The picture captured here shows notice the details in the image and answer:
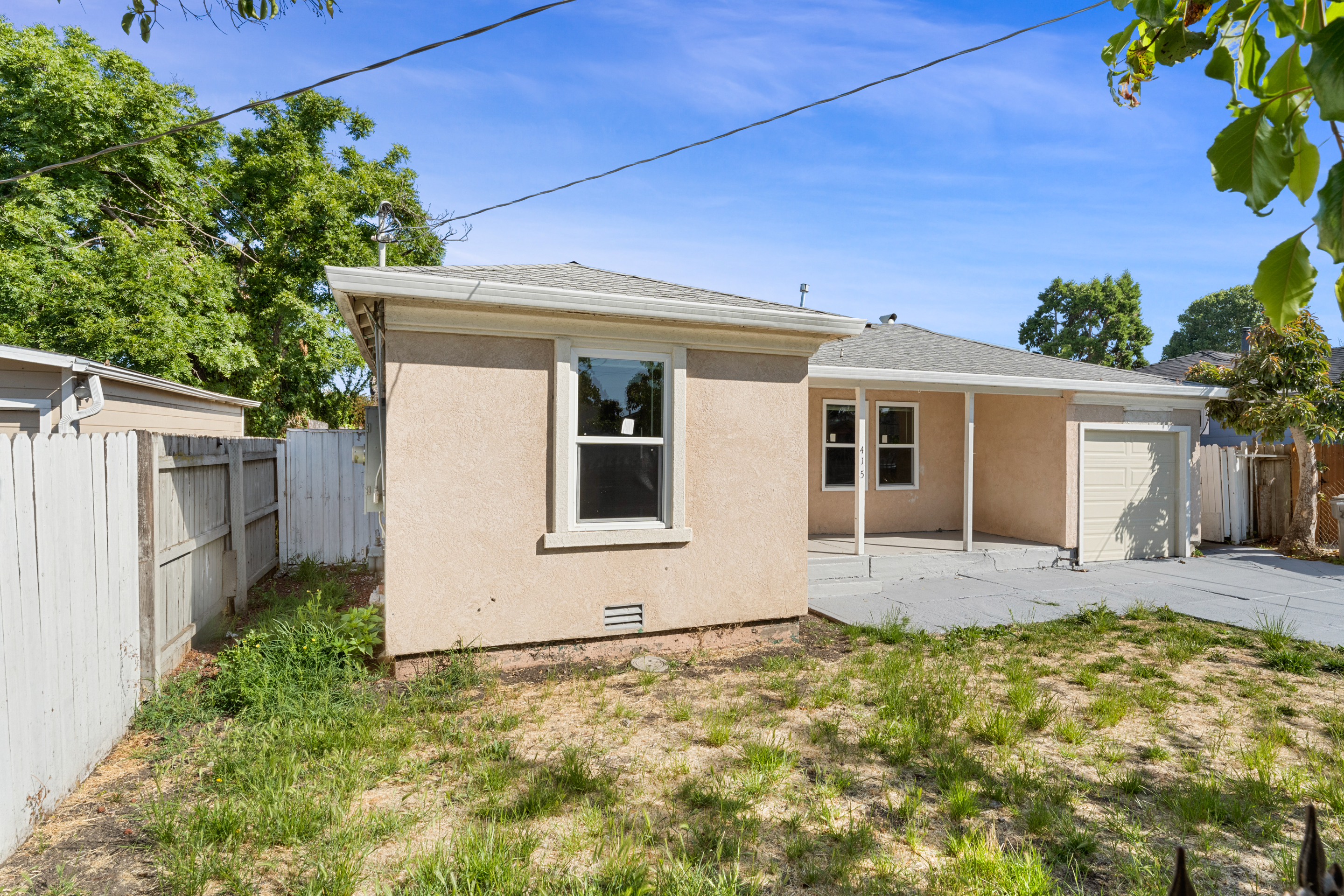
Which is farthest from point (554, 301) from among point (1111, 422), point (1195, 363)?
point (1195, 363)

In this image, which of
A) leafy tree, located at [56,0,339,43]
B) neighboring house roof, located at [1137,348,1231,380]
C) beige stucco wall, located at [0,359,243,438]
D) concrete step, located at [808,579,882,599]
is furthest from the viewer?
neighboring house roof, located at [1137,348,1231,380]

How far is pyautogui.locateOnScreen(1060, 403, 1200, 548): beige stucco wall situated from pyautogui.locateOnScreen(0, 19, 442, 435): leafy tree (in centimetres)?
1247

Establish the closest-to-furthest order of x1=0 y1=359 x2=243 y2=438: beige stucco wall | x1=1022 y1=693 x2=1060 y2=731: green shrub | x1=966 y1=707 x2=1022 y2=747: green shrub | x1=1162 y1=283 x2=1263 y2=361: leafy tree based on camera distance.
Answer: x1=966 y1=707 x2=1022 y2=747: green shrub, x1=1022 y1=693 x2=1060 y2=731: green shrub, x1=0 y1=359 x2=243 y2=438: beige stucco wall, x1=1162 y1=283 x2=1263 y2=361: leafy tree

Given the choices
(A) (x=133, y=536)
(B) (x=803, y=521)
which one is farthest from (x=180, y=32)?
(B) (x=803, y=521)

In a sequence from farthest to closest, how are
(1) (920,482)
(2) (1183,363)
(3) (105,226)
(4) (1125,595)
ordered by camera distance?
(2) (1183,363) < (3) (105,226) < (1) (920,482) < (4) (1125,595)

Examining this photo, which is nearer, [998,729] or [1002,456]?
[998,729]

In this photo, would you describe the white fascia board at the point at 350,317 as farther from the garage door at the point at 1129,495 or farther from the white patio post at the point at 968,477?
the garage door at the point at 1129,495

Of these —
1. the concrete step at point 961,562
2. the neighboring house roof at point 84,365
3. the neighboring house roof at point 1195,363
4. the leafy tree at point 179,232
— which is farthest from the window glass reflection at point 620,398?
the neighboring house roof at point 1195,363

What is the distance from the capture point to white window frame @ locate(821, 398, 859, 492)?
11.3 m

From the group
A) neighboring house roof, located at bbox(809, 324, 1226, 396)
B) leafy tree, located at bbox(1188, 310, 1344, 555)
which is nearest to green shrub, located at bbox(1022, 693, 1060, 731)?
neighboring house roof, located at bbox(809, 324, 1226, 396)

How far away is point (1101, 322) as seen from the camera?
Result: 3838 centimetres

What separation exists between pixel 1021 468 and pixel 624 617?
8.15 metres

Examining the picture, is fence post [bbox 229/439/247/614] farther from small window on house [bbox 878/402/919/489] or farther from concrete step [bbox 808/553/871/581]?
small window on house [bbox 878/402/919/489]

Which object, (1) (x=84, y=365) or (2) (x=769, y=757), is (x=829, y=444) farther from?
(1) (x=84, y=365)
